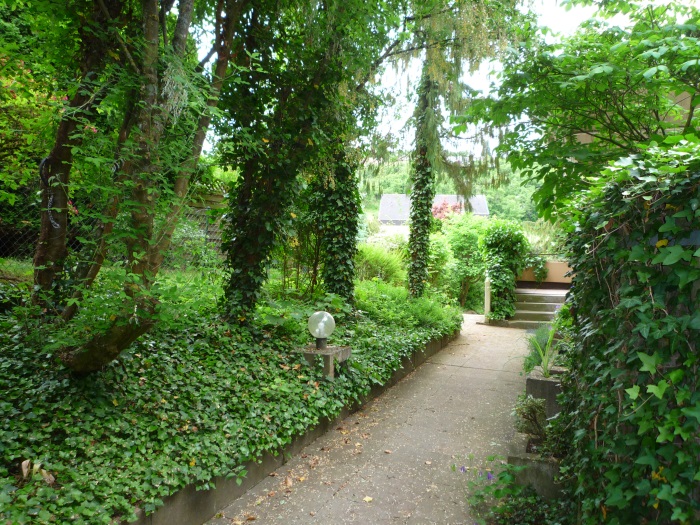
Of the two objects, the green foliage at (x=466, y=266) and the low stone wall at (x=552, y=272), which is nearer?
the low stone wall at (x=552, y=272)

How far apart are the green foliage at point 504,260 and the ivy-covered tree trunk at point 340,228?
4855 millimetres

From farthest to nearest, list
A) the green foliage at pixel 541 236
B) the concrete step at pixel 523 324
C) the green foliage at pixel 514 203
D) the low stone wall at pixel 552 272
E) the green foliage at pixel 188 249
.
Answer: the green foliage at pixel 514 203 < the green foliage at pixel 541 236 < the low stone wall at pixel 552 272 < the concrete step at pixel 523 324 < the green foliage at pixel 188 249

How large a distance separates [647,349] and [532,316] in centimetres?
926

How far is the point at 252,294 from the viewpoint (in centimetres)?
→ 507

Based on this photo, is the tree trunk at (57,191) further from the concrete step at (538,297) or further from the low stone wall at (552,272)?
the low stone wall at (552,272)

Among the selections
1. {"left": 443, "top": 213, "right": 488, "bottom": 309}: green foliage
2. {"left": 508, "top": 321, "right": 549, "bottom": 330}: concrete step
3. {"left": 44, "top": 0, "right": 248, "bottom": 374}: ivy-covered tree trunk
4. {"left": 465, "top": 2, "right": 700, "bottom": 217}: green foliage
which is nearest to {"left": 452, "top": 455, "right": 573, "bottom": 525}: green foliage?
{"left": 465, "top": 2, "right": 700, "bottom": 217}: green foliage

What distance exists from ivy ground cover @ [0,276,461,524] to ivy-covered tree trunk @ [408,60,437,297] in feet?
14.2

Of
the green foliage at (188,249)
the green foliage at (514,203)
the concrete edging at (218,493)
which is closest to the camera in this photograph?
the concrete edging at (218,493)

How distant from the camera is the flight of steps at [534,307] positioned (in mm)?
10328

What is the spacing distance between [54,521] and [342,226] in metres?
5.40

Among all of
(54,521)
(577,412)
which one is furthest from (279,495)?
(577,412)

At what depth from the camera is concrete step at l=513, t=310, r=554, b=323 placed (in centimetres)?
1035

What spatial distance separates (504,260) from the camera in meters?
10.8

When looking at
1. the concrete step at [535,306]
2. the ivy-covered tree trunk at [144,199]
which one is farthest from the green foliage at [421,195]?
the ivy-covered tree trunk at [144,199]
